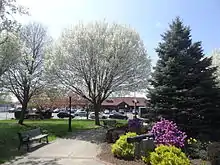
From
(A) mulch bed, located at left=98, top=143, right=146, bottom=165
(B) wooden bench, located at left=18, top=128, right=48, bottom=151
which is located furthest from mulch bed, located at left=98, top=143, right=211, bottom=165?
(B) wooden bench, located at left=18, top=128, right=48, bottom=151

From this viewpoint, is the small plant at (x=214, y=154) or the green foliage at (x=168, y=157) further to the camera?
the small plant at (x=214, y=154)

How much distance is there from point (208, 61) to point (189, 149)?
6.77 meters

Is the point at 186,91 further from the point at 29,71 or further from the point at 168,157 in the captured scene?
the point at 29,71

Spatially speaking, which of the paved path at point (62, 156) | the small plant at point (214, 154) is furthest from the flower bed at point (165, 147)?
the paved path at point (62, 156)

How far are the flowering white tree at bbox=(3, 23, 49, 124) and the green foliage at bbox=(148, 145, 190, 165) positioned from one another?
76.2 ft

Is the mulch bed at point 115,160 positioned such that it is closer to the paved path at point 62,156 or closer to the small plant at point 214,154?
the paved path at point 62,156

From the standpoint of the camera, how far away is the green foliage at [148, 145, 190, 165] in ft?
29.1

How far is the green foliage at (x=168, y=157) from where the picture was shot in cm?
888

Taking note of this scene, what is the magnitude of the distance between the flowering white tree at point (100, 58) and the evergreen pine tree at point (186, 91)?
36.2 ft

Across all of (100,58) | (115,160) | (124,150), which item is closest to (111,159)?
(115,160)

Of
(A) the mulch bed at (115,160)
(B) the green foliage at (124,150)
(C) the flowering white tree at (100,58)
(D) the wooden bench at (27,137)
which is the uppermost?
(C) the flowering white tree at (100,58)

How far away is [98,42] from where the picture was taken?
29.3m

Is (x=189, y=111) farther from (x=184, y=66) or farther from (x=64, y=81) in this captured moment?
(x=64, y=81)

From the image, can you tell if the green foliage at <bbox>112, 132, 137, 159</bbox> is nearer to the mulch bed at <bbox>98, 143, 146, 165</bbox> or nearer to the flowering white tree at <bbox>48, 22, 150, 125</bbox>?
the mulch bed at <bbox>98, 143, 146, 165</bbox>
